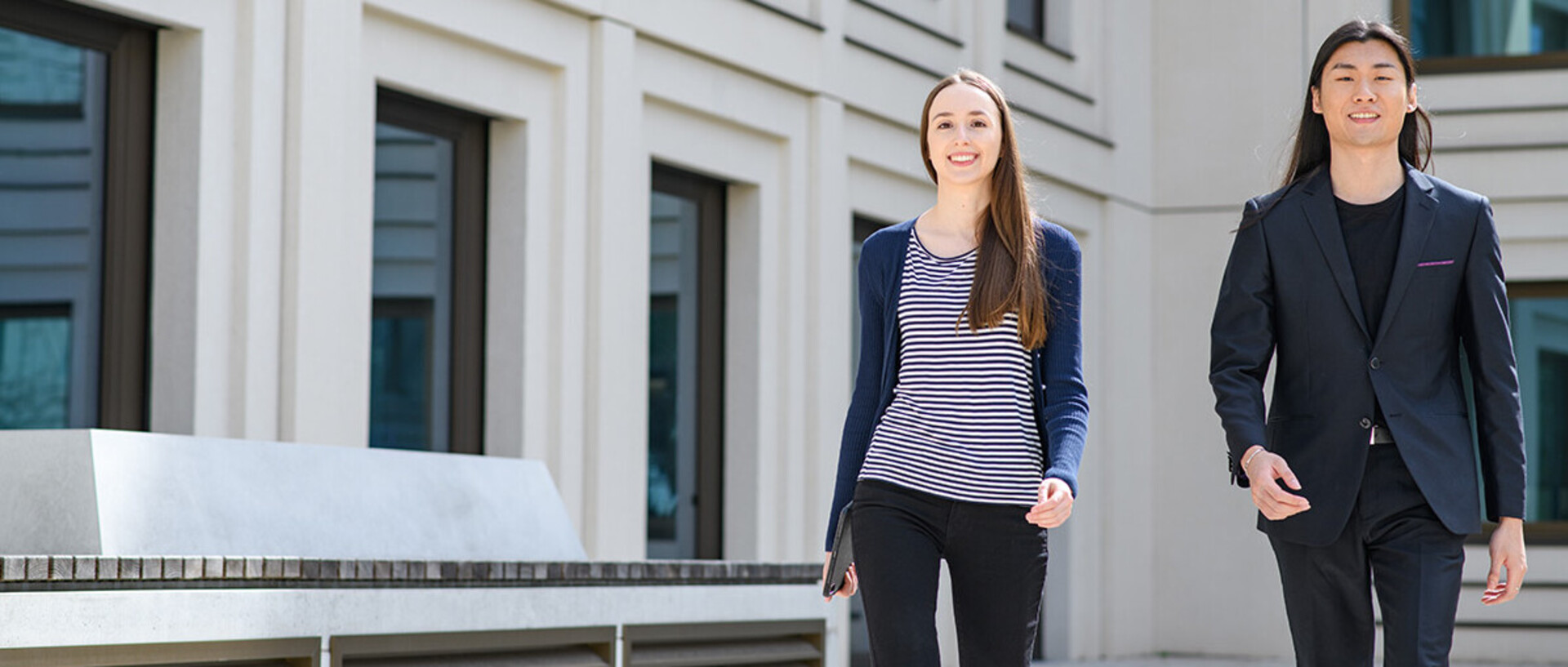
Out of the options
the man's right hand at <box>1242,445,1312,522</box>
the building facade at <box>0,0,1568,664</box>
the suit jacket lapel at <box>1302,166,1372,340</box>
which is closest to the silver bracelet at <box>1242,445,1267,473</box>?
the man's right hand at <box>1242,445,1312,522</box>

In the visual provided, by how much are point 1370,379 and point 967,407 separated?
2.26ft

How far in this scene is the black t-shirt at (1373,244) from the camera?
351 centimetres

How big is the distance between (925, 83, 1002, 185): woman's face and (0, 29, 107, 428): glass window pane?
10.3 m

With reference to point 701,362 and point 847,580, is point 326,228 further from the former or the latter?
point 847,580

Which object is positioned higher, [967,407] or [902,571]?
[967,407]

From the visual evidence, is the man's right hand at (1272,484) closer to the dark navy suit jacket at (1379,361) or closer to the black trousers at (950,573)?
the dark navy suit jacket at (1379,361)

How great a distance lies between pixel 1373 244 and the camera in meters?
3.54

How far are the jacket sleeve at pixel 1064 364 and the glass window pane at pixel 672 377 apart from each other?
22.3 ft

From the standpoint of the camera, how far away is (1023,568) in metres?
3.54

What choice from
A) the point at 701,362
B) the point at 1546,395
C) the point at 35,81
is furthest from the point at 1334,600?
the point at 35,81

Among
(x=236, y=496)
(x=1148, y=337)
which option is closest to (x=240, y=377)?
(x=236, y=496)

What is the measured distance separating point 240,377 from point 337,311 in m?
0.56

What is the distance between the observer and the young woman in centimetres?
354

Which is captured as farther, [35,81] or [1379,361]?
[35,81]
